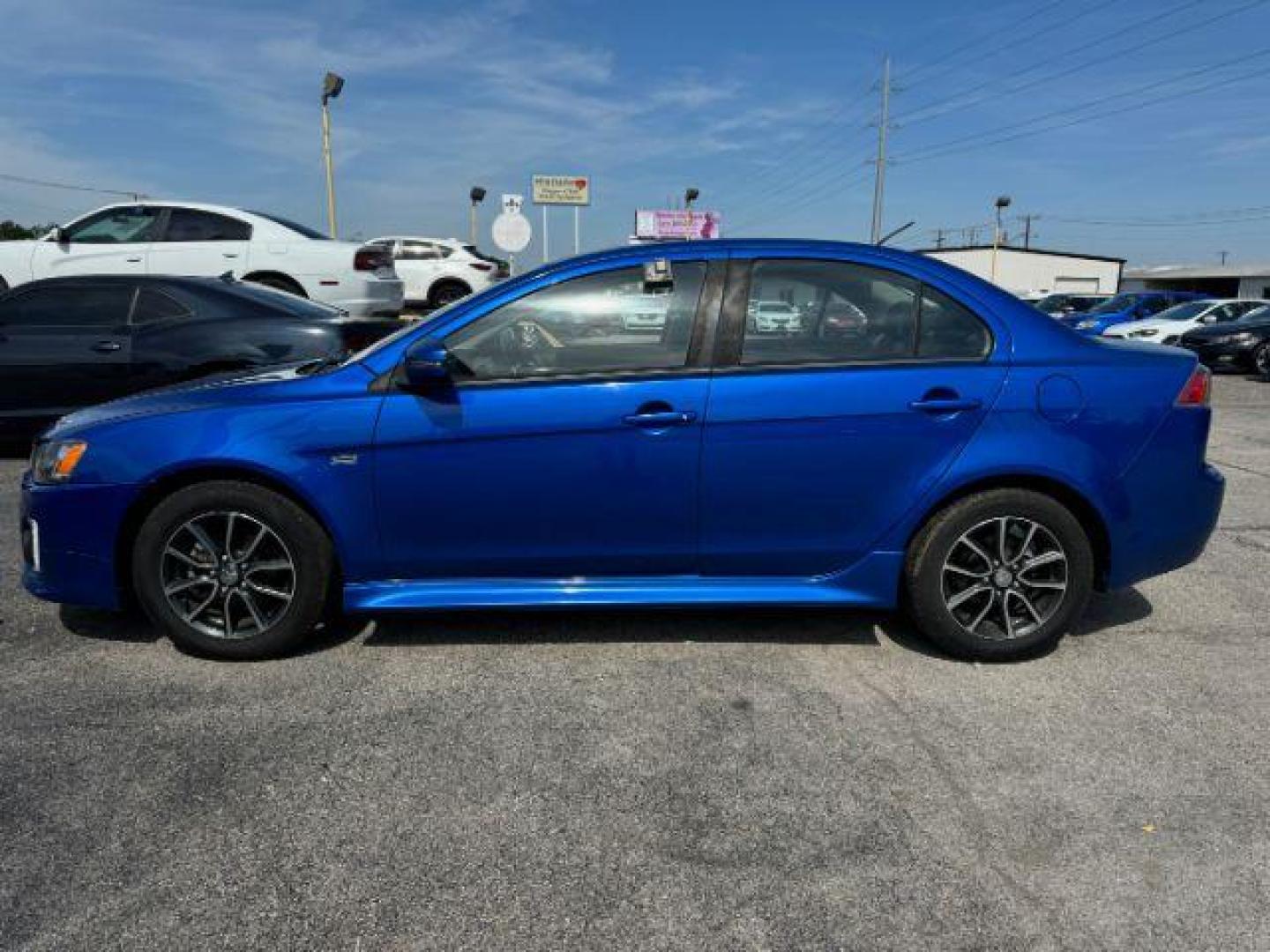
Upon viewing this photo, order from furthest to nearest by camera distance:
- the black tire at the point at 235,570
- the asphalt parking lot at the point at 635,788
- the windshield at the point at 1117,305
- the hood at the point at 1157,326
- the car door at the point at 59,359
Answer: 1. the windshield at the point at 1117,305
2. the hood at the point at 1157,326
3. the car door at the point at 59,359
4. the black tire at the point at 235,570
5. the asphalt parking lot at the point at 635,788

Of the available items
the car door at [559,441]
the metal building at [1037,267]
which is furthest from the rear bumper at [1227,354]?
the metal building at [1037,267]

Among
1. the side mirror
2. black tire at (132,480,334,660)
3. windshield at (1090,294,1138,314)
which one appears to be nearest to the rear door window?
black tire at (132,480,334,660)

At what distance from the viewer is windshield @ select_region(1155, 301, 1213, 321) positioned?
1917cm

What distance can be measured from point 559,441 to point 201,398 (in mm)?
1398

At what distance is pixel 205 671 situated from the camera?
343cm

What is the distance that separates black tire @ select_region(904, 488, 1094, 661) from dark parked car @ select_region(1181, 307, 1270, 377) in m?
14.8

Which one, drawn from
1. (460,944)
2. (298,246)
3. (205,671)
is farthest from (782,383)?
(298,246)

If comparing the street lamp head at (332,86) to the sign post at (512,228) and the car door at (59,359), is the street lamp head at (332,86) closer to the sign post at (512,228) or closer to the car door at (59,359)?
the sign post at (512,228)

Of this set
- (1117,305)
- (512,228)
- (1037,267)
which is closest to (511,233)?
(512,228)

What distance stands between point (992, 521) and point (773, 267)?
4.16 feet

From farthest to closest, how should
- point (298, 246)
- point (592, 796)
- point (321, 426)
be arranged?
point (298, 246), point (321, 426), point (592, 796)

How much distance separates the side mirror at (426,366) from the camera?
10.7 ft

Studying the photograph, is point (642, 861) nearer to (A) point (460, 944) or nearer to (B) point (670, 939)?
(B) point (670, 939)

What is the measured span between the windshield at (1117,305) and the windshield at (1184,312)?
95.0 inches
